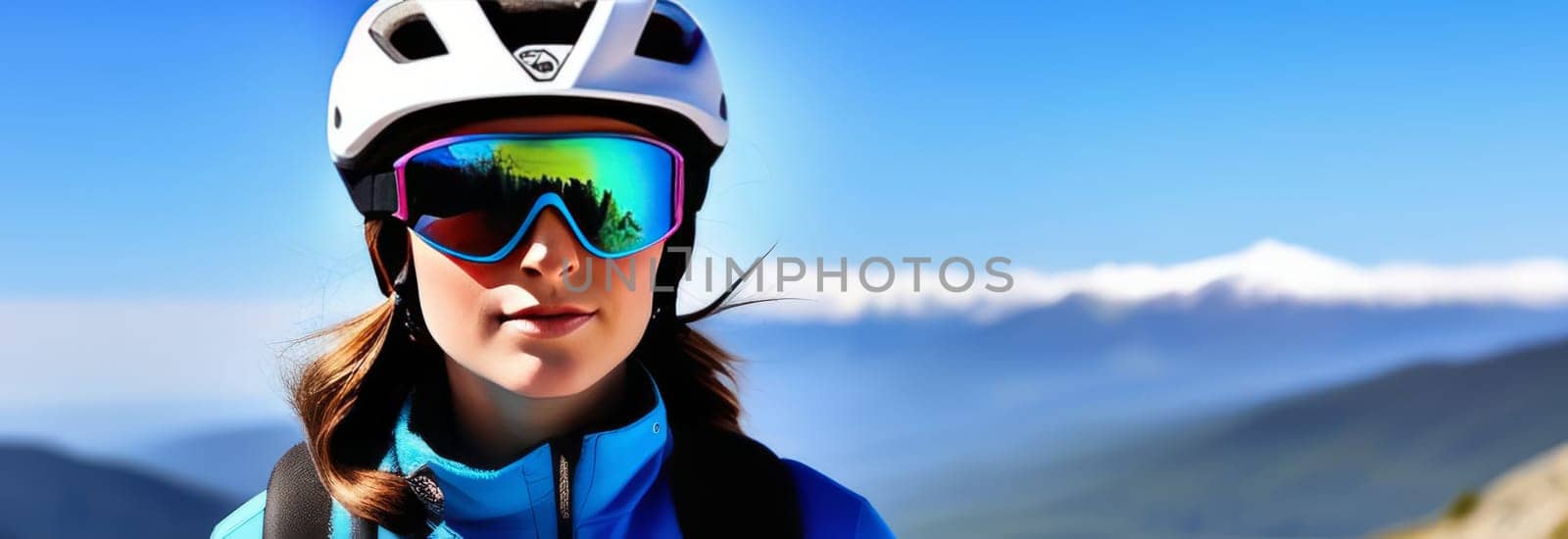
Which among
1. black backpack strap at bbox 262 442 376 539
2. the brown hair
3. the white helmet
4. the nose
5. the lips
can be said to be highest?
the white helmet

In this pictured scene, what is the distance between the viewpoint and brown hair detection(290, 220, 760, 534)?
141 inches

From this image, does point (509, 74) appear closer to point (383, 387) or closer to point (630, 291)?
point (630, 291)

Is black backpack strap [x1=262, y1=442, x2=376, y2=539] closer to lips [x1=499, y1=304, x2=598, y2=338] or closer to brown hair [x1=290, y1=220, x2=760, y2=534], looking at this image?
brown hair [x1=290, y1=220, x2=760, y2=534]

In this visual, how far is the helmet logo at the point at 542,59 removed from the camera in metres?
3.36

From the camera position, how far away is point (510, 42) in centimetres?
352

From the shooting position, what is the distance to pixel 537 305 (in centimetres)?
327

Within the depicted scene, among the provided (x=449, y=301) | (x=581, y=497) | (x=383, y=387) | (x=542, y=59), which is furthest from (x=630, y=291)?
(x=383, y=387)

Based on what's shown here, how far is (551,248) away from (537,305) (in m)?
0.17

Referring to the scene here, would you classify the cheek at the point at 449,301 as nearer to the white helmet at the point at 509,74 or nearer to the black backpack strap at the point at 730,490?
the white helmet at the point at 509,74

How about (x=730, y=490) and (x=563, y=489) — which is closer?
(x=563, y=489)

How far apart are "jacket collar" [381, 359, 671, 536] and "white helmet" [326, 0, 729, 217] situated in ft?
2.66

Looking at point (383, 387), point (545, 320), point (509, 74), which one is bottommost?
point (383, 387)

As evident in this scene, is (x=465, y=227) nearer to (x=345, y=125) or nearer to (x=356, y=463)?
(x=345, y=125)

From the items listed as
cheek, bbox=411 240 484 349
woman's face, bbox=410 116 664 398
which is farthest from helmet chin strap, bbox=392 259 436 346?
woman's face, bbox=410 116 664 398
